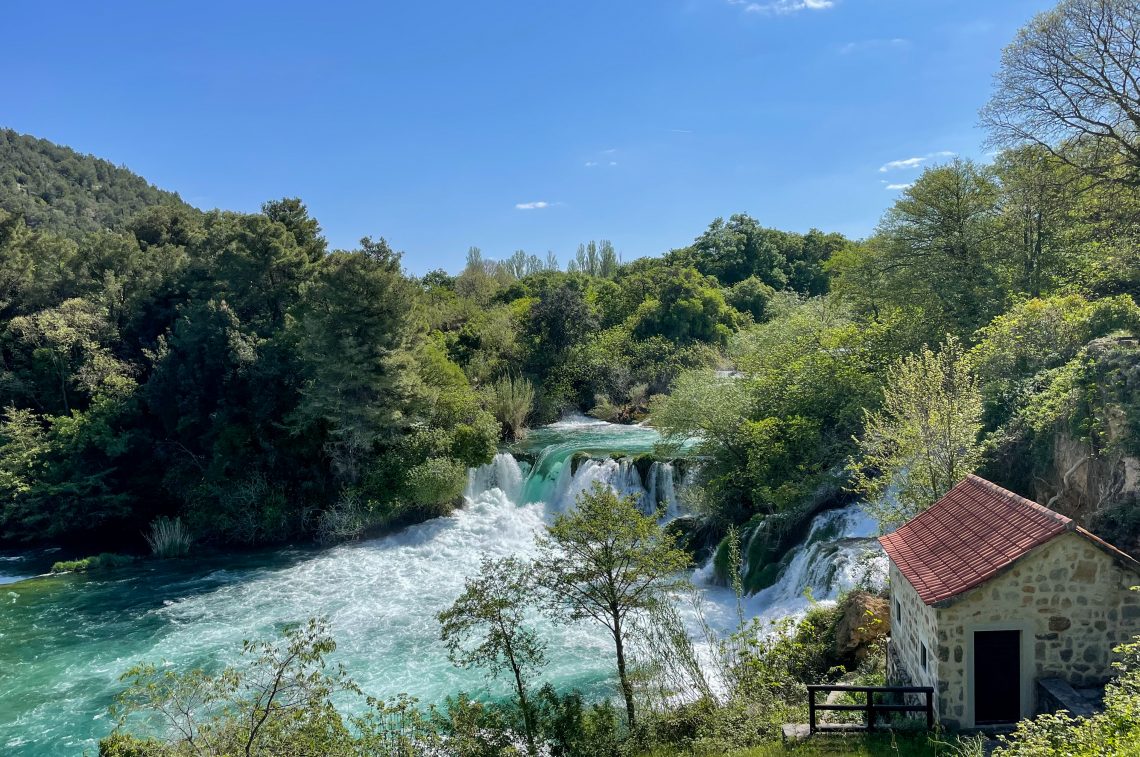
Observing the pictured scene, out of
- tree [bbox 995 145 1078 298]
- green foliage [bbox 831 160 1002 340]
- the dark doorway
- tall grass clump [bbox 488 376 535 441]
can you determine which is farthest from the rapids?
tree [bbox 995 145 1078 298]

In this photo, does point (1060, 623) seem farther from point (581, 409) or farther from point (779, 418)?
point (581, 409)

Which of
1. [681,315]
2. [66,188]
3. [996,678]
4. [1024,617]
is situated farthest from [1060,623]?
[66,188]

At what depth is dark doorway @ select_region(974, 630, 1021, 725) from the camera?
Answer: 7.98 m

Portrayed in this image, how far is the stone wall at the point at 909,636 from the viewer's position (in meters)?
8.20

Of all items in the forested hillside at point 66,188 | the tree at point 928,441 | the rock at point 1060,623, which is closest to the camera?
the rock at point 1060,623

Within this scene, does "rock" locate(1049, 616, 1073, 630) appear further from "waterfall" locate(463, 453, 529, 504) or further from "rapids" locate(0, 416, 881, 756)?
"waterfall" locate(463, 453, 529, 504)

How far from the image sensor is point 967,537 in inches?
344

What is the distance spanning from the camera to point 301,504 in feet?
79.1

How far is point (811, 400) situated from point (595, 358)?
2112cm

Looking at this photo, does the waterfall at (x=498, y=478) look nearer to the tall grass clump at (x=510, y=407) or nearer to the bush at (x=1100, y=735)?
the tall grass clump at (x=510, y=407)

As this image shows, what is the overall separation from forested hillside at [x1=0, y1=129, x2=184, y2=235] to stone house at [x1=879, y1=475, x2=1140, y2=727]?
72.4 meters

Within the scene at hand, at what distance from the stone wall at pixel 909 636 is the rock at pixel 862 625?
→ 36.7 inches

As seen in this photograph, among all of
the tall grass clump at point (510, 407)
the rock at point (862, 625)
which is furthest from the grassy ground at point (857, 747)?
the tall grass clump at point (510, 407)

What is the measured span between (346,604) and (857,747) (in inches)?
541
